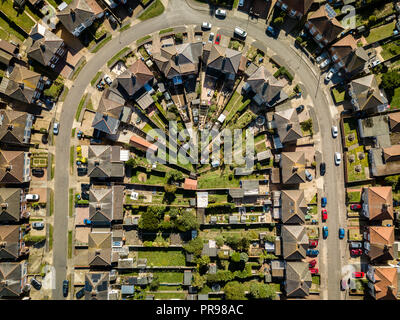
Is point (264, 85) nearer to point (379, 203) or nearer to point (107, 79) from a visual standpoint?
point (107, 79)

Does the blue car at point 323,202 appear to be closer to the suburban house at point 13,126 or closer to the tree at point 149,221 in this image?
the tree at point 149,221

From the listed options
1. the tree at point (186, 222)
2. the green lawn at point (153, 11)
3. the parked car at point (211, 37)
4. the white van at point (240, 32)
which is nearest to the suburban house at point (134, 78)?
the green lawn at point (153, 11)

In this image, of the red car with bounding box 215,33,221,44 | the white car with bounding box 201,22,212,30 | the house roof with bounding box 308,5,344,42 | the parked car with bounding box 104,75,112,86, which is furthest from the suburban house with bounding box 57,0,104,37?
the house roof with bounding box 308,5,344,42

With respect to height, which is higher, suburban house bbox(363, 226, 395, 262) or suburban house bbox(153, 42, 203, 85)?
suburban house bbox(153, 42, 203, 85)

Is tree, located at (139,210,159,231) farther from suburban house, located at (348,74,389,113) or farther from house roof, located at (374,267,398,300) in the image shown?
suburban house, located at (348,74,389,113)

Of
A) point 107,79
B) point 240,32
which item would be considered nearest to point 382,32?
point 240,32
